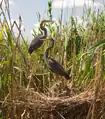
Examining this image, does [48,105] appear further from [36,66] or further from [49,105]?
[36,66]

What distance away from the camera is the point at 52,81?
5.59ft

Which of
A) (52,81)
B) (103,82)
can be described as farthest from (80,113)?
(52,81)

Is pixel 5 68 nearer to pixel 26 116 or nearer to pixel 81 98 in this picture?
pixel 26 116

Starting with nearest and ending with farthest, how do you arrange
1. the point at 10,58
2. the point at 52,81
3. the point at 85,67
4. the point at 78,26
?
the point at 10,58, the point at 85,67, the point at 52,81, the point at 78,26

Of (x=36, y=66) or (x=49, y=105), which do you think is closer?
(x=49, y=105)

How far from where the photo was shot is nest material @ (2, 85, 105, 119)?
145 cm

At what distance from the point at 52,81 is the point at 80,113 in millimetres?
291

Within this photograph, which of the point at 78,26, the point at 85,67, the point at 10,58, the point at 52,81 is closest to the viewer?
the point at 10,58

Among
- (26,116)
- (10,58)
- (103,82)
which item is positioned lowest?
(26,116)

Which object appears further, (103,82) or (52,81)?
(52,81)

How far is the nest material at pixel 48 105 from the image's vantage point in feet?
4.77

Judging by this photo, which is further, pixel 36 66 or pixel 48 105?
pixel 36 66

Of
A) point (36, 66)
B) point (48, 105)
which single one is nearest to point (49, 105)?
point (48, 105)

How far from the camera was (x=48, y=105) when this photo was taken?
1451mm
